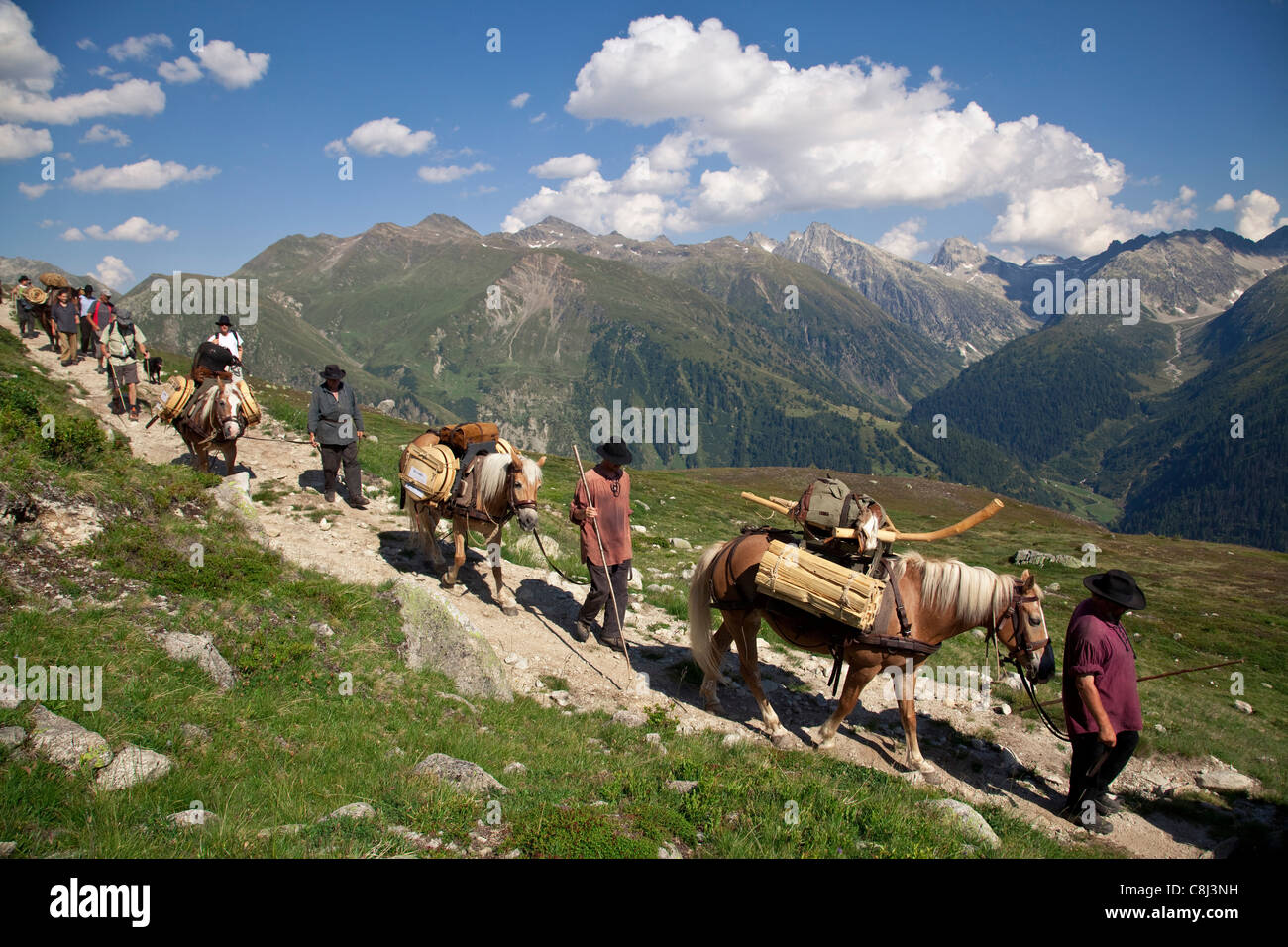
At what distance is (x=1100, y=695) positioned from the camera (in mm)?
7562

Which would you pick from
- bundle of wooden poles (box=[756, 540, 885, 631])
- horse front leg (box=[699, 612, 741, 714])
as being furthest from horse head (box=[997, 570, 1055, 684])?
horse front leg (box=[699, 612, 741, 714])

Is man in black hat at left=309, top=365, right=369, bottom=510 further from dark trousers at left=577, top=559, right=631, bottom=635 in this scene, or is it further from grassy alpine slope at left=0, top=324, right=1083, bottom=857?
dark trousers at left=577, top=559, right=631, bottom=635

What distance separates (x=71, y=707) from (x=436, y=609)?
13.5ft

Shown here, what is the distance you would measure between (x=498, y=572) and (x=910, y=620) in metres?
7.19

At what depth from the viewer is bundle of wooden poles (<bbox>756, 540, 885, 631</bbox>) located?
802 cm

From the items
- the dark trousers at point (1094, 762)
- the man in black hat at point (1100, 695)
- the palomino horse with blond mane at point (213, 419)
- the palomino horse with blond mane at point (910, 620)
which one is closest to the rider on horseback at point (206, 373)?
the palomino horse with blond mane at point (213, 419)

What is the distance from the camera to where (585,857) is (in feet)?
15.4

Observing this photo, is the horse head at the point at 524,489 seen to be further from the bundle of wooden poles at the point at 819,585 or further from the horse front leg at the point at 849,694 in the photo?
the horse front leg at the point at 849,694

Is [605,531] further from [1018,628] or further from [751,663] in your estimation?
[1018,628]

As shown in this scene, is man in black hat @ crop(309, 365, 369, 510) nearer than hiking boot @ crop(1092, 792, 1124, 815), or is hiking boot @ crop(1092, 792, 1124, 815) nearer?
hiking boot @ crop(1092, 792, 1124, 815)

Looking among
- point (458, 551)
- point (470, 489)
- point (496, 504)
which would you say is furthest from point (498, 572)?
point (470, 489)

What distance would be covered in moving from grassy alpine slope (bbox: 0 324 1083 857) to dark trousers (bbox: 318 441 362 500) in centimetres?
497

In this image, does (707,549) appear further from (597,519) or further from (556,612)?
(556,612)
